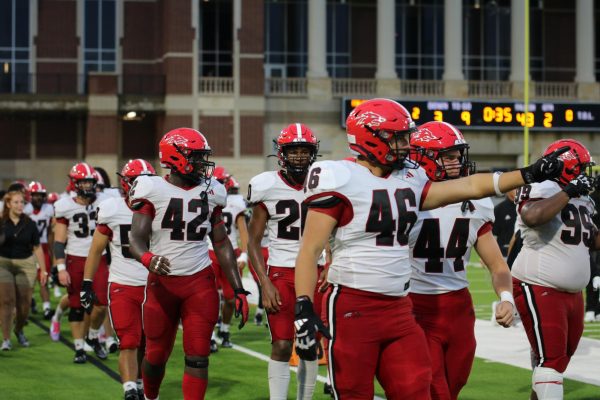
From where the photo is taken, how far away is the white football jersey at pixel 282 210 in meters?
9.20

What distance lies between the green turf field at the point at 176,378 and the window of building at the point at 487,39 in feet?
119

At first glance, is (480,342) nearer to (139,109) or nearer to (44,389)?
(44,389)

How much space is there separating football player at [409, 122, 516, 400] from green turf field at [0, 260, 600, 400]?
334cm

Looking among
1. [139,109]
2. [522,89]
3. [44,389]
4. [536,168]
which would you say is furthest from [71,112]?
[536,168]

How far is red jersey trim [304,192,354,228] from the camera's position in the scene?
6.05 metres

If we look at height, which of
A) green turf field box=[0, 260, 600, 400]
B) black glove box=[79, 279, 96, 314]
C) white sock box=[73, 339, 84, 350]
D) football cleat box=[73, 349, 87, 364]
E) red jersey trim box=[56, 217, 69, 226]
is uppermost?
red jersey trim box=[56, 217, 69, 226]

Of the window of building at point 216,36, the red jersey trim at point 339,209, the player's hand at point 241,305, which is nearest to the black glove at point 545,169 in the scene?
the red jersey trim at point 339,209

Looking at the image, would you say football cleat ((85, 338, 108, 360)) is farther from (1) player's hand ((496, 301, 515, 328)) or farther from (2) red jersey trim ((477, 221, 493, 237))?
(1) player's hand ((496, 301, 515, 328))

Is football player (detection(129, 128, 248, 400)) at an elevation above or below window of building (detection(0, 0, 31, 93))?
below

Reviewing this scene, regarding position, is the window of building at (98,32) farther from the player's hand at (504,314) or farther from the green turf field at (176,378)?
the player's hand at (504,314)

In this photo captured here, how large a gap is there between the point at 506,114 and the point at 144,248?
33.2 meters

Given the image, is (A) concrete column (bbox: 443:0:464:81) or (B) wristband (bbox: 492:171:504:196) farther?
(A) concrete column (bbox: 443:0:464:81)

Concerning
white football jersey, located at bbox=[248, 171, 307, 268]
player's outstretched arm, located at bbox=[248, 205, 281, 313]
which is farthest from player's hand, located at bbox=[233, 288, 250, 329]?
white football jersey, located at bbox=[248, 171, 307, 268]

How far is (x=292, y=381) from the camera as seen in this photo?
11.4 meters
